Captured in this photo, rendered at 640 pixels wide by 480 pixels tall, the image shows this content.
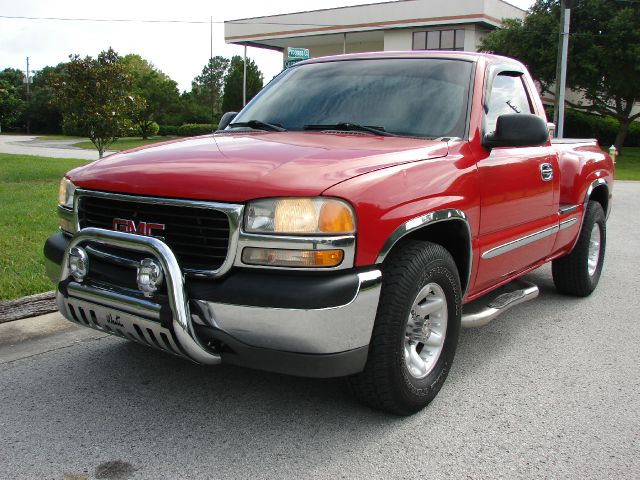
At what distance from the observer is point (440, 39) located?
41.5 metres

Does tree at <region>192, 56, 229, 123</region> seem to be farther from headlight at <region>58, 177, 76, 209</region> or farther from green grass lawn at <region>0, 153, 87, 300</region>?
headlight at <region>58, 177, 76, 209</region>

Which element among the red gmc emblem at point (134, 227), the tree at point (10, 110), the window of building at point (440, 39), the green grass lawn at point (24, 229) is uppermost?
the window of building at point (440, 39)

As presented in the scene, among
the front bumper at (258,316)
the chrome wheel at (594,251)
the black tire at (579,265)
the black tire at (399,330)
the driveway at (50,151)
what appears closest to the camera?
the front bumper at (258,316)

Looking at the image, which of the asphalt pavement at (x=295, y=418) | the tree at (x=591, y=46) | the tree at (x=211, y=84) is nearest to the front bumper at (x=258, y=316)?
the asphalt pavement at (x=295, y=418)

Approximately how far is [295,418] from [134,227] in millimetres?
1195

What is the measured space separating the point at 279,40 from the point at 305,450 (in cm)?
4955

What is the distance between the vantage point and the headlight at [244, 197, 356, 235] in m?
2.72

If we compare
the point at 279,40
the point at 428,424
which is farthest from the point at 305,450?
the point at 279,40

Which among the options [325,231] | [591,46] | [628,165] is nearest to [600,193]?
Answer: [325,231]

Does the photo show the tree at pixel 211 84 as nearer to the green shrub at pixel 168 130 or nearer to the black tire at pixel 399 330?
the green shrub at pixel 168 130

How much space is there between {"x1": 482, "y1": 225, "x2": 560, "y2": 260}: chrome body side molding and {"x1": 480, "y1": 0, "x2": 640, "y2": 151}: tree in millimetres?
26516

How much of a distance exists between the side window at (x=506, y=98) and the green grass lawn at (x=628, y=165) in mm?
18645

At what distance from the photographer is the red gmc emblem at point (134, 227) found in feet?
9.82

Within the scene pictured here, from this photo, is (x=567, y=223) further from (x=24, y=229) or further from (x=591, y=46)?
(x=591, y=46)
